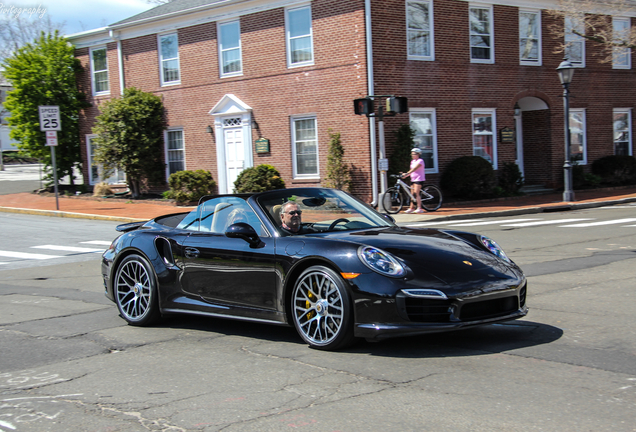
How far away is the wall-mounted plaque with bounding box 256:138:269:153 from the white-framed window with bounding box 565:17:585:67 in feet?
37.7

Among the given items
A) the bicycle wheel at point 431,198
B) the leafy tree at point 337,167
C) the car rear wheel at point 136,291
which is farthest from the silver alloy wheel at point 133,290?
the leafy tree at point 337,167

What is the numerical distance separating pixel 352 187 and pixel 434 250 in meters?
15.8

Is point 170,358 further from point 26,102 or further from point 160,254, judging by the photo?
point 26,102

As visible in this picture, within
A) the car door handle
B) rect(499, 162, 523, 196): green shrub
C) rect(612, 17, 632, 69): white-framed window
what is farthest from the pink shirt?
the car door handle

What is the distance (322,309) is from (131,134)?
70.8 ft

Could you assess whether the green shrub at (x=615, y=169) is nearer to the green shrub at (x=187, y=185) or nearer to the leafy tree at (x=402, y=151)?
the leafy tree at (x=402, y=151)

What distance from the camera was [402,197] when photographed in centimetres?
2027

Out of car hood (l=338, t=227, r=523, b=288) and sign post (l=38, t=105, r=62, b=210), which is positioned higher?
sign post (l=38, t=105, r=62, b=210)

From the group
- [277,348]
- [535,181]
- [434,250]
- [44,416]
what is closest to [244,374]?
[277,348]

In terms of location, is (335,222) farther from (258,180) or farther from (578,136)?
(578,136)

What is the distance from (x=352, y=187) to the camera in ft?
69.9

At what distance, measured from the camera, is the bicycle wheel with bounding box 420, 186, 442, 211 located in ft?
64.7

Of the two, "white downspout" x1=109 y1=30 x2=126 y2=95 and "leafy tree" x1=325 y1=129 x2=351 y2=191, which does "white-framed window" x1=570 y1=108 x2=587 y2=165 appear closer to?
"leafy tree" x1=325 y1=129 x2=351 y2=191

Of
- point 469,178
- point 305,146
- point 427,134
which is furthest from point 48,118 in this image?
point 469,178
